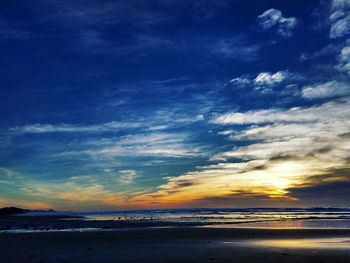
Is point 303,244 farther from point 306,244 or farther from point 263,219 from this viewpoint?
point 263,219

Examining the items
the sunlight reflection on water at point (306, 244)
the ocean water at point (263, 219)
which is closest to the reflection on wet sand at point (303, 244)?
the sunlight reflection on water at point (306, 244)

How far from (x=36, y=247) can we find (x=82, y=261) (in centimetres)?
729

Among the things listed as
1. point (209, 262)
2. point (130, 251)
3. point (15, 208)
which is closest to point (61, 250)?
point (130, 251)

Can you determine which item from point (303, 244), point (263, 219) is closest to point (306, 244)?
point (303, 244)

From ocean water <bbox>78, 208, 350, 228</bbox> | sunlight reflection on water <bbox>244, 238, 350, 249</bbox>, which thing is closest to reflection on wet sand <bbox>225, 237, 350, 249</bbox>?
sunlight reflection on water <bbox>244, 238, 350, 249</bbox>

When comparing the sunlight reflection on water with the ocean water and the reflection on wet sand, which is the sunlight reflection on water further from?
the ocean water

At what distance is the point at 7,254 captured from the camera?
68.0 feet

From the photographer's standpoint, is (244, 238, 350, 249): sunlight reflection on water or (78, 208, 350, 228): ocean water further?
(78, 208, 350, 228): ocean water

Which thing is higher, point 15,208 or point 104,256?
point 15,208

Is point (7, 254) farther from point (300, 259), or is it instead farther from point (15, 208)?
point (15, 208)

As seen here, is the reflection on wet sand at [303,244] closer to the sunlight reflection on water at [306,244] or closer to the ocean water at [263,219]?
the sunlight reflection on water at [306,244]

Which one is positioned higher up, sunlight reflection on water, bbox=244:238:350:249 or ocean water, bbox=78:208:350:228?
ocean water, bbox=78:208:350:228

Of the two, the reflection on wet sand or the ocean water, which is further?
the ocean water

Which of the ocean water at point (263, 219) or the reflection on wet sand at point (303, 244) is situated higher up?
→ the ocean water at point (263, 219)
